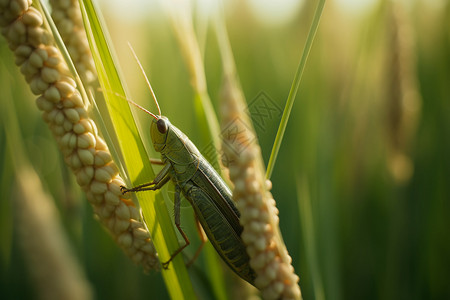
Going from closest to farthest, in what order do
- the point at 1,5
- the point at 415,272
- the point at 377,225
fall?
the point at 1,5
the point at 415,272
the point at 377,225

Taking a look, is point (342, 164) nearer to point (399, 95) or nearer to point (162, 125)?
point (399, 95)

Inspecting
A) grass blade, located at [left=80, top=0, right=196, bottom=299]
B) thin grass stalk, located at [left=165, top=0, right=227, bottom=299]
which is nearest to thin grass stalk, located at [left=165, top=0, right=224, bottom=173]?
thin grass stalk, located at [left=165, top=0, right=227, bottom=299]

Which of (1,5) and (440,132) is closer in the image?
(1,5)

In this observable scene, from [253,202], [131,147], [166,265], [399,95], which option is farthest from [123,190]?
[399,95]

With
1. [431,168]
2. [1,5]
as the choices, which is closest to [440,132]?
[431,168]

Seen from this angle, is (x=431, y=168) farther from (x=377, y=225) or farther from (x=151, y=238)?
(x=151, y=238)

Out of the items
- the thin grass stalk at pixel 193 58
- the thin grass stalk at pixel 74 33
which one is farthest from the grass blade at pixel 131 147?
the thin grass stalk at pixel 193 58

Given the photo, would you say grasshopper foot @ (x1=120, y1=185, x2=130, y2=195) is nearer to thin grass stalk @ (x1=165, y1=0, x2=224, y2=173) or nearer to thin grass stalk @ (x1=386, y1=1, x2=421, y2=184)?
thin grass stalk @ (x1=165, y1=0, x2=224, y2=173)
